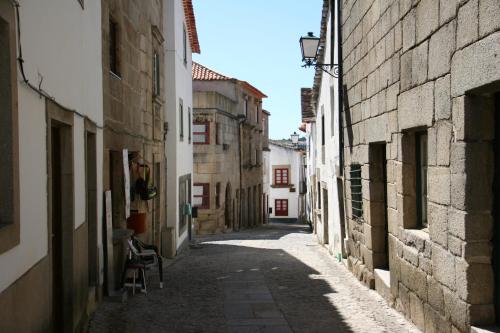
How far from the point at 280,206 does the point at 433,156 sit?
153 feet

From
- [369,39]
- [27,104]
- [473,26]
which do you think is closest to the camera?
[27,104]

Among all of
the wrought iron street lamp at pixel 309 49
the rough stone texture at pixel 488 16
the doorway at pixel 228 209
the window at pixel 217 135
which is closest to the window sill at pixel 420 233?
the rough stone texture at pixel 488 16

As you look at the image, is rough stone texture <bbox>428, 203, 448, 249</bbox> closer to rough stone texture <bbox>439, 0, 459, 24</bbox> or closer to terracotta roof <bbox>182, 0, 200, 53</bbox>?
rough stone texture <bbox>439, 0, 459, 24</bbox>

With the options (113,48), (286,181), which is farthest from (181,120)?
(286,181)

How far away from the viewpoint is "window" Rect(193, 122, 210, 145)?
84.4 ft

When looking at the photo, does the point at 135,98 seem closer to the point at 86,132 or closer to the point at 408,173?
the point at 86,132

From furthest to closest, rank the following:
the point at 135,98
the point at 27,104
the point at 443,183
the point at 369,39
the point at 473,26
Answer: the point at 135,98, the point at 369,39, the point at 443,183, the point at 473,26, the point at 27,104

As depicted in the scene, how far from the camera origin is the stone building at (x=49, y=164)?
3486mm

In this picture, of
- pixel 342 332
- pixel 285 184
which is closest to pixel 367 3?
pixel 342 332

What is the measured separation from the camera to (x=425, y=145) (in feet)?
20.8

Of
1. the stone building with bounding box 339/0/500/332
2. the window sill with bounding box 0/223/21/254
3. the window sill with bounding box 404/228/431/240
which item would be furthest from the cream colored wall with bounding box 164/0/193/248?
the window sill with bounding box 0/223/21/254

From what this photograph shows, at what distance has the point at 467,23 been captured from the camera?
4559 millimetres

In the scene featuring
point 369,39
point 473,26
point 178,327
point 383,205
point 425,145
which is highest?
point 369,39

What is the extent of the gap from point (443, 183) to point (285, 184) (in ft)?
151
